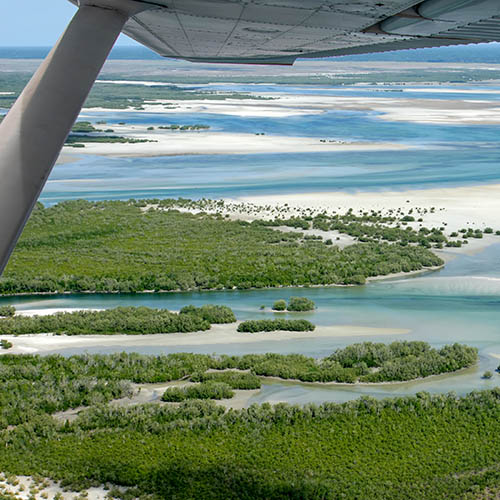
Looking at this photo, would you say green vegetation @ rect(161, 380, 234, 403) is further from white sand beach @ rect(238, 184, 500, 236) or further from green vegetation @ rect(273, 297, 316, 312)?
white sand beach @ rect(238, 184, 500, 236)

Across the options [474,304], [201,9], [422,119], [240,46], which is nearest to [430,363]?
[474,304]

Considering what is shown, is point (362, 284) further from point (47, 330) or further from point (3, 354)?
point (3, 354)

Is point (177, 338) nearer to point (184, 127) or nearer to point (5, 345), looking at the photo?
point (5, 345)

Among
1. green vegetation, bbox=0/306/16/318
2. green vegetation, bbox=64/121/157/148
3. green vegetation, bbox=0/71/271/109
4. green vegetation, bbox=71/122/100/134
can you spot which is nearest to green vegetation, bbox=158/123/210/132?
green vegetation, bbox=64/121/157/148

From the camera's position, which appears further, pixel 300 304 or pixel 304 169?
pixel 304 169

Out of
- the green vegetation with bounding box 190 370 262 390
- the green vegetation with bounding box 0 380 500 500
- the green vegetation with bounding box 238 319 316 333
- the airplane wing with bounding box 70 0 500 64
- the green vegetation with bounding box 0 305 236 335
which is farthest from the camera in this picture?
the green vegetation with bounding box 238 319 316 333

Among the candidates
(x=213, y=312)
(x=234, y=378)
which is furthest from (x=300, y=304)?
(x=234, y=378)
